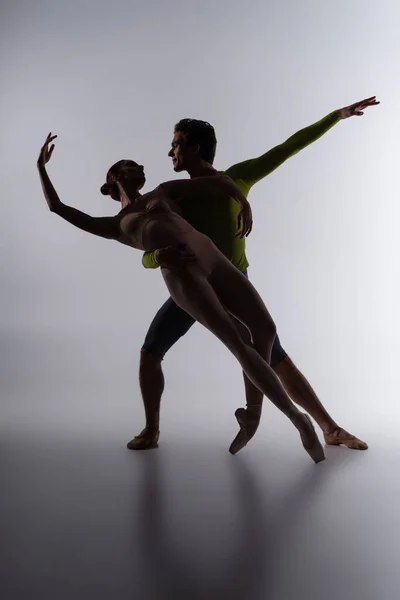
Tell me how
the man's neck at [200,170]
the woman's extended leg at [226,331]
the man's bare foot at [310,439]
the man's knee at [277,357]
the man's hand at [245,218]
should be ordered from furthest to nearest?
the man's knee at [277,357] → the man's neck at [200,170] → the man's hand at [245,218] → the man's bare foot at [310,439] → the woman's extended leg at [226,331]

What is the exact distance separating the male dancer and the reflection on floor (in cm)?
22

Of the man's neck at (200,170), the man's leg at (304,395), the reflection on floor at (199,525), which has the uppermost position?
the man's neck at (200,170)

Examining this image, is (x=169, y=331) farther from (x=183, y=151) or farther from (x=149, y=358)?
(x=183, y=151)

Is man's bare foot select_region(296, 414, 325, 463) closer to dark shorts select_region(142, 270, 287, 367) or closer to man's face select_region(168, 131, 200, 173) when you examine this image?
dark shorts select_region(142, 270, 287, 367)

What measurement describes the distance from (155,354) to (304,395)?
706mm

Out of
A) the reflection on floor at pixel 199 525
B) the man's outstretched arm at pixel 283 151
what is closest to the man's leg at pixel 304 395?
the reflection on floor at pixel 199 525

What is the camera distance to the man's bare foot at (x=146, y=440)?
3344mm

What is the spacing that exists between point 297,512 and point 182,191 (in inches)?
55.6

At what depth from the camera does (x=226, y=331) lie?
2.68m

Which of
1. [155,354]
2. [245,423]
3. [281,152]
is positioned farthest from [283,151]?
[245,423]

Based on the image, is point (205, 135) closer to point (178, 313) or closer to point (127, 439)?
point (178, 313)

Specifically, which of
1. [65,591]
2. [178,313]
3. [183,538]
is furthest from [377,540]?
[178,313]

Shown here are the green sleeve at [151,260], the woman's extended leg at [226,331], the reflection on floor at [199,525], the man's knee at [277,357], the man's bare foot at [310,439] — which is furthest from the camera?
the man's knee at [277,357]

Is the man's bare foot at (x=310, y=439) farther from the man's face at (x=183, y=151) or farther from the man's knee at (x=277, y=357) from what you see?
the man's face at (x=183, y=151)
